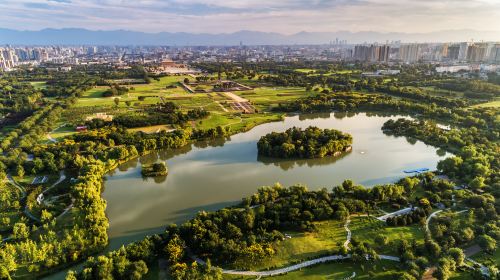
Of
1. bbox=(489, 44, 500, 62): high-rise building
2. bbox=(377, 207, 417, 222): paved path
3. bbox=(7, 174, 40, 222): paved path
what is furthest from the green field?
bbox=(489, 44, 500, 62): high-rise building

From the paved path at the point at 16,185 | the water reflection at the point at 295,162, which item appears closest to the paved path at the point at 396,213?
the water reflection at the point at 295,162

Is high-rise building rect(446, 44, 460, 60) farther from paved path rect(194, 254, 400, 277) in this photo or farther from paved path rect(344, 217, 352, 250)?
paved path rect(194, 254, 400, 277)

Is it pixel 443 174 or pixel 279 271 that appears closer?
pixel 279 271

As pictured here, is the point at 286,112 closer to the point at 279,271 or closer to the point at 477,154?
the point at 477,154

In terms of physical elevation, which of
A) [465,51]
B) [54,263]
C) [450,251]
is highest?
[465,51]

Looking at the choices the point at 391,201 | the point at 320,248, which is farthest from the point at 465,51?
the point at 320,248

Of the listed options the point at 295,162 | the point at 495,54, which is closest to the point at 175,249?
the point at 295,162

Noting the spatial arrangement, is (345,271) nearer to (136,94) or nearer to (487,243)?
(487,243)
